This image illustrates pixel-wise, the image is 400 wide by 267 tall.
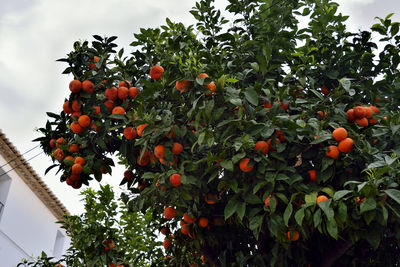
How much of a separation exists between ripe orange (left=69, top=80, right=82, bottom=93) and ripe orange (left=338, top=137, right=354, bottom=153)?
5.76 ft

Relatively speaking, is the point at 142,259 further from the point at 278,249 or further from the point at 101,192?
the point at 278,249

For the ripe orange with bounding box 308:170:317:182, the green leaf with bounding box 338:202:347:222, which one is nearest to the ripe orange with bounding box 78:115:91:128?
the ripe orange with bounding box 308:170:317:182

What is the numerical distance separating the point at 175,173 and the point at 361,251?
140cm

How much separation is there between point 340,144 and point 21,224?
10034mm

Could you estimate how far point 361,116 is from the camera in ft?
9.11

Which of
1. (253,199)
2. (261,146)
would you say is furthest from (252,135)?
(253,199)

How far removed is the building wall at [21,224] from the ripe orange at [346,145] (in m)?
8.53

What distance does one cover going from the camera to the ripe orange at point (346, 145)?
98.8 inches

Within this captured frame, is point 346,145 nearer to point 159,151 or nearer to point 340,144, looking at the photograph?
point 340,144

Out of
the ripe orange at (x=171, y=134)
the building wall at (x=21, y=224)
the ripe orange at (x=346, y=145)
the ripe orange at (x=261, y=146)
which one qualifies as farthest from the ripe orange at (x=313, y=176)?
the building wall at (x=21, y=224)

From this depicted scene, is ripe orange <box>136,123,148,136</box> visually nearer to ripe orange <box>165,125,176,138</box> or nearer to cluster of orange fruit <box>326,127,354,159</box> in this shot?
ripe orange <box>165,125,176,138</box>

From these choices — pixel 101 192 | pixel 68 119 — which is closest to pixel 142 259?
pixel 101 192

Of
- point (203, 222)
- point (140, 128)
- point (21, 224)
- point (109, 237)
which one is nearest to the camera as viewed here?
point (140, 128)

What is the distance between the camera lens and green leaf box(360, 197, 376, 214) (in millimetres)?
2165
